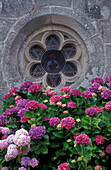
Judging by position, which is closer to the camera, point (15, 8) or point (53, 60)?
point (15, 8)

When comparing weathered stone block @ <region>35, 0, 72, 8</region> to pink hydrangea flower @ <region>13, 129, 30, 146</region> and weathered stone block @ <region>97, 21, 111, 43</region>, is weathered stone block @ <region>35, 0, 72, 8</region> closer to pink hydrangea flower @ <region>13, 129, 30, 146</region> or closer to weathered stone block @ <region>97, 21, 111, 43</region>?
weathered stone block @ <region>97, 21, 111, 43</region>

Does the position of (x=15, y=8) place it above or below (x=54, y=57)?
above

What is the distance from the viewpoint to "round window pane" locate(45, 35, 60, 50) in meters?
3.64

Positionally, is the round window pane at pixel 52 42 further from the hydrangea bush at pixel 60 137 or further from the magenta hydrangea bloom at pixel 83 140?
the magenta hydrangea bloom at pixel 83 140

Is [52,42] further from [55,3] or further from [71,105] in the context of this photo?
[71,105]

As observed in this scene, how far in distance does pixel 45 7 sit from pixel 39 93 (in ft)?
6.16

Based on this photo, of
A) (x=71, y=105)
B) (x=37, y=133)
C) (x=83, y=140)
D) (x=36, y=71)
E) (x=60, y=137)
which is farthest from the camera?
(x=36, y=71)

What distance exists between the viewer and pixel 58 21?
3.48 metres

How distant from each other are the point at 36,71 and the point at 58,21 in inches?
34.7

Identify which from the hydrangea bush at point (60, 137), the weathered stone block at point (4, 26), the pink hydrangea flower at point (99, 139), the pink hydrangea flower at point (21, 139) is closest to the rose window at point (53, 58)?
the weathered stone block at point (4, 26)

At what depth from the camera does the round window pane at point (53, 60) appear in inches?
142

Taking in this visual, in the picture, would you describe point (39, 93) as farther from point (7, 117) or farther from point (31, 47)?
point (31, 47)

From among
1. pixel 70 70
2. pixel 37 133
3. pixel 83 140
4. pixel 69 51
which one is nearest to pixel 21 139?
pixel 37 133

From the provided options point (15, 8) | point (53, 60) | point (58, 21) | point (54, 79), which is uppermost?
point (15, 8)
